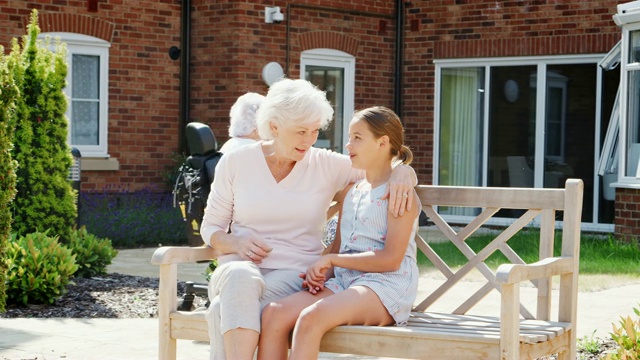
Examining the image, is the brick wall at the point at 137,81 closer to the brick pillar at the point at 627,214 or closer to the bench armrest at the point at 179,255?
the brick pillar at the point at 627,214

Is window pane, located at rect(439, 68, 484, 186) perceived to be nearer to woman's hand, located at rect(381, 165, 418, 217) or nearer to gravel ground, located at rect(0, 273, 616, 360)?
gravel ground, located at rect(0, 273, 616, 360)

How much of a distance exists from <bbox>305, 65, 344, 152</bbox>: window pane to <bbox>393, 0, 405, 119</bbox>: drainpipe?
0.90 meters

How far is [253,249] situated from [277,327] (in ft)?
1.45

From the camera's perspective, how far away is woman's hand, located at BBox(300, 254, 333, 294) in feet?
13.7

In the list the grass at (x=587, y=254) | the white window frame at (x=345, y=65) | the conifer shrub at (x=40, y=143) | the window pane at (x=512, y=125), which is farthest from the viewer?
the window pane at (x=512, y=125)

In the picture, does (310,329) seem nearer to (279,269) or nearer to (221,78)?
(279,269)

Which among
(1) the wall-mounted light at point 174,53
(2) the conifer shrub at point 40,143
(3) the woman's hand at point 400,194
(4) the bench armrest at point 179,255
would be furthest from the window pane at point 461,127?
(3) the woman's hand at point 400,194

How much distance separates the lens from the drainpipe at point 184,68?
12938mm

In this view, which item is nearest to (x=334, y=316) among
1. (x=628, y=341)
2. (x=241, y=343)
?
(x=241, y=343)

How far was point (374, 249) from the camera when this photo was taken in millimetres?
4273

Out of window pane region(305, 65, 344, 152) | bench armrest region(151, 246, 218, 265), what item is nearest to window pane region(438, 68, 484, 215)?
window pane region(305, 65, 344, 152)

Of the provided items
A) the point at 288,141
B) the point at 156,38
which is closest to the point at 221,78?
the point at 156,38

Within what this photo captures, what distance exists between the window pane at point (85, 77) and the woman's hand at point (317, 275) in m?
8.71

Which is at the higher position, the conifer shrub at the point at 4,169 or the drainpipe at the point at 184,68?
the drainpipe at the point at 184,68
